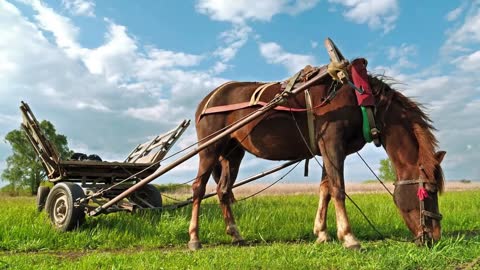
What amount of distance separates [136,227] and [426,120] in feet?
16.1

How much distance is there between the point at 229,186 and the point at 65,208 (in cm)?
304

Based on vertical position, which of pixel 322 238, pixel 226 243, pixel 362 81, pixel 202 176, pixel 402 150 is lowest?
pixel 226 243

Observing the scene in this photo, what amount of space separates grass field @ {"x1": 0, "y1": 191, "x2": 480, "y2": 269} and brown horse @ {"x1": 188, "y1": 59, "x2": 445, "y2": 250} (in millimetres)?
406

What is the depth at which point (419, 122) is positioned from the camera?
18.1 feet

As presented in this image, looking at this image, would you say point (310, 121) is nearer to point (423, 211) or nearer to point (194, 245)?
point (423, 211)

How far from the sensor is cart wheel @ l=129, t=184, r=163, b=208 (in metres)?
8.61

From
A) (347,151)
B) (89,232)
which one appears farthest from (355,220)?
(89,232)

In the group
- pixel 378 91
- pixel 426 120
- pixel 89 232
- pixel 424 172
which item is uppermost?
pixel 378 91

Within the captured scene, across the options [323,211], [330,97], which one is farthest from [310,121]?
[323,211]

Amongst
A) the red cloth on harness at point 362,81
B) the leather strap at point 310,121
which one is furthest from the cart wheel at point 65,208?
the red cloth on harness at point 362,81

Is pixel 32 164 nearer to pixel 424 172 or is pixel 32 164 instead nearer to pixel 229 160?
pixel 229 160

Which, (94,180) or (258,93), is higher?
(258,93)

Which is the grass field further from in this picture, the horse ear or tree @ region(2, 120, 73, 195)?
tree @ region(2, 120, 73, 195)

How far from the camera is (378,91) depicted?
19.1 feet
